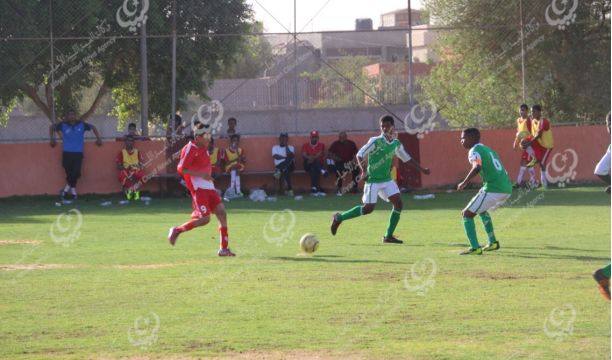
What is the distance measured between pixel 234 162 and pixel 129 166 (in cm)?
256

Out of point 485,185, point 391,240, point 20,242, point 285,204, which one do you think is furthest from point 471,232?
point 285,204

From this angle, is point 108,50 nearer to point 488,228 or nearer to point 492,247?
point 488,228

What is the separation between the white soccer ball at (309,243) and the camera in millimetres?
15195

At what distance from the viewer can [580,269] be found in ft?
43.0

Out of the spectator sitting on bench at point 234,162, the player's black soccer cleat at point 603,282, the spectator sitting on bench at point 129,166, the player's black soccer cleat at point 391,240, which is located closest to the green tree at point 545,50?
the spectator sitting on bench at point 234,162

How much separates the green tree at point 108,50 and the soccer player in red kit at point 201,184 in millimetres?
12793

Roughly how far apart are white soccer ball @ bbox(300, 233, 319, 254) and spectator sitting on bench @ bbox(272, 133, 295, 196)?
1315 centimetres

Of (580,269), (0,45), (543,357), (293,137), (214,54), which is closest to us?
(543,357)

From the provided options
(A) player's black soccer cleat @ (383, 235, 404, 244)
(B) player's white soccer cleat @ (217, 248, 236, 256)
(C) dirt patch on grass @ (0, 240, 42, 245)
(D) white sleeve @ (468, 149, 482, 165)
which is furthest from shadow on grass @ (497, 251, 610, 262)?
(C) dirt patch on grass @ (0, 240, 42, 245)

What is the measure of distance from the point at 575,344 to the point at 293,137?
20.9 metres

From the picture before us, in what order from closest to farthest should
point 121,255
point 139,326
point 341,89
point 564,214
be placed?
point 139,326 → point 121,255 → point 564,214 → point 341,89

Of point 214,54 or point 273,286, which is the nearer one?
point 273,286

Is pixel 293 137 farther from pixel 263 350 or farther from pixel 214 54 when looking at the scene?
pixel 263 350

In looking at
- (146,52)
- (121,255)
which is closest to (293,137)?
(146,52)
